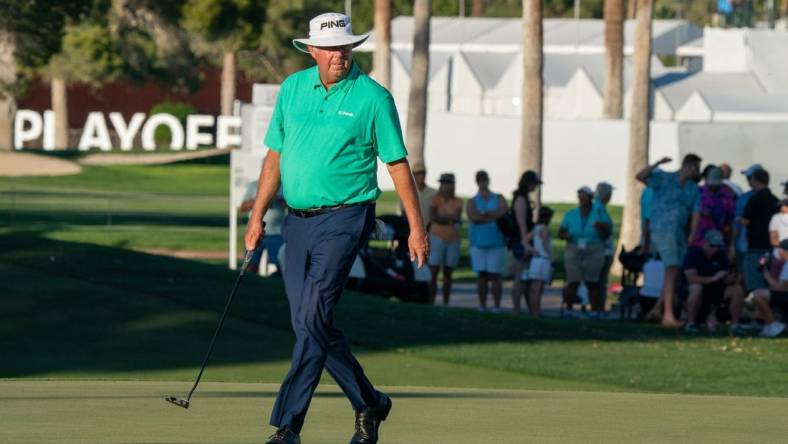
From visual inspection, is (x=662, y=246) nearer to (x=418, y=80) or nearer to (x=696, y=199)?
(x=696, y=199)

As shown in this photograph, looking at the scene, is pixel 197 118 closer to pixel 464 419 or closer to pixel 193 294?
pixel 193 294

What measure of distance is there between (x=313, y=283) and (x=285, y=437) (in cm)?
69

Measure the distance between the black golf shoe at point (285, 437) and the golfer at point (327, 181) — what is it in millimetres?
93

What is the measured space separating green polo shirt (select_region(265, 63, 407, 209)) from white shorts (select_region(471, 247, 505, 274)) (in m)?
13.5

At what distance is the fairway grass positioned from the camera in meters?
8.05

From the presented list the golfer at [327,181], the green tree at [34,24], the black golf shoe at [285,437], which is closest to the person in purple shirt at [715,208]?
the golfer at [327,181]

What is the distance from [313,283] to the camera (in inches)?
311

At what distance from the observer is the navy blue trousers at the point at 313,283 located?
7.88m

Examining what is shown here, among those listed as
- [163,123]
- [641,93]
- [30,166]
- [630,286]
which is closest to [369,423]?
[630,286]

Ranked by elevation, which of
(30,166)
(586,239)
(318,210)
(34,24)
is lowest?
(30,166)

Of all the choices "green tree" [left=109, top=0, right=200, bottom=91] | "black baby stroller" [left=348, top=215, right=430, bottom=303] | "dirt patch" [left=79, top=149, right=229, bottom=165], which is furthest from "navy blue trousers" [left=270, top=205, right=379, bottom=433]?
"dirt patch" [left=79, top=149, right=229, bottom=165]

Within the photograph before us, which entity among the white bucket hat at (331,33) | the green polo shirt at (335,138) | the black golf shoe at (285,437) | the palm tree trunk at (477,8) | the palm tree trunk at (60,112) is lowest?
the palm tree trunk at (60,112)

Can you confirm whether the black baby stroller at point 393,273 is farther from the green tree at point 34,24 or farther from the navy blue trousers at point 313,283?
the green tree at point 34,24

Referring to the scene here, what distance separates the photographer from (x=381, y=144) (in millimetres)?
7922
